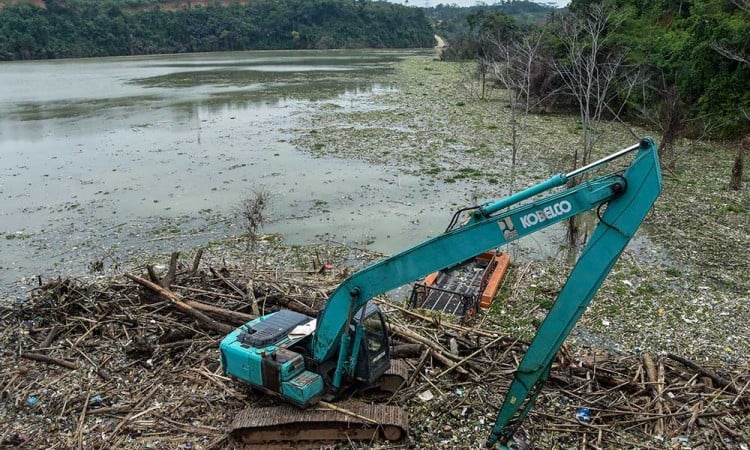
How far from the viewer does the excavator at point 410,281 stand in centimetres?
568

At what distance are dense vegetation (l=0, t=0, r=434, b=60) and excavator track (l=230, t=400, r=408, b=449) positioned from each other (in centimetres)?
9515

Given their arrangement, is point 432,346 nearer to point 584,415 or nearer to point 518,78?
point 584,415

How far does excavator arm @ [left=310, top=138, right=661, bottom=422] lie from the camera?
5609 millimetres

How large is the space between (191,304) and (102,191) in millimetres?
11472

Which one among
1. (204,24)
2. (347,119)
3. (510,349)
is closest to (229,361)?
(510,349)

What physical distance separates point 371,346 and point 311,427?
4.09 ft

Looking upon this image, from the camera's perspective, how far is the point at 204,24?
108 metres

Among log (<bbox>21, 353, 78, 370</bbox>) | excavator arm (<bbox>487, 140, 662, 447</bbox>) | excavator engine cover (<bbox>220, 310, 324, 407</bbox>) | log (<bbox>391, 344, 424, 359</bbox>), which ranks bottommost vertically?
log (<bbox>21, 353, 78, 370</bbox>)

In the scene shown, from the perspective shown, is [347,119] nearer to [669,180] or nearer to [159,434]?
[669,180]

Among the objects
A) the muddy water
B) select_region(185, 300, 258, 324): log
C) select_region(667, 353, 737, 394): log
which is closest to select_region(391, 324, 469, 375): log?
select_region(185, 300, 258, 324): log

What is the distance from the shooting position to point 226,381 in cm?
821

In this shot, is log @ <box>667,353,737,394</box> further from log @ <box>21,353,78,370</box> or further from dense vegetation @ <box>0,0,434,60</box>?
dense vegetation @ <box>0,0,434,60</box>

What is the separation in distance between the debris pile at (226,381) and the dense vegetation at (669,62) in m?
13.1

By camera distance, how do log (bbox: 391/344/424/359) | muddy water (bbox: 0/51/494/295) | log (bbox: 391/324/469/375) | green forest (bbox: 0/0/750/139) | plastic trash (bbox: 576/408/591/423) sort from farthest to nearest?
green forest (bbox: 0/0/750/139) < muddy water (bbox: 0/51/494/295) < log (bbox: 391/344/424/359) < log (bbox: 391/324/469/375) < plastic trash (bbox: 576/408/591/423)
